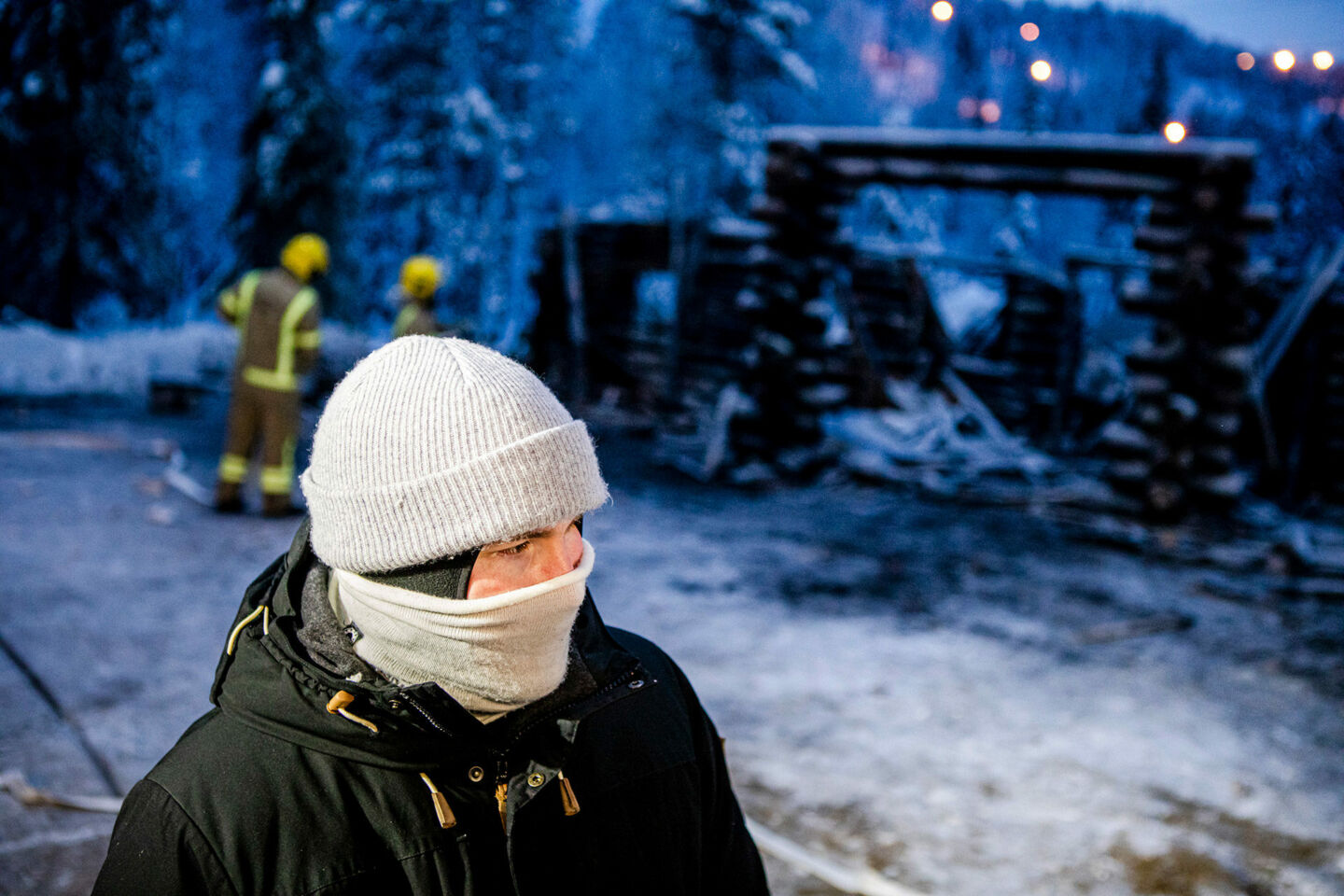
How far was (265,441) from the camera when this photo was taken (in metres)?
7.82

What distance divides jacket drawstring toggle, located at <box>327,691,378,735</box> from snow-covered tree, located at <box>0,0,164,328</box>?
1620 cm

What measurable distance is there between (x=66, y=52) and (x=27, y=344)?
4.24m

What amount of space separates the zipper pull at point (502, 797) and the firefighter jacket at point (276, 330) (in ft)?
21.8

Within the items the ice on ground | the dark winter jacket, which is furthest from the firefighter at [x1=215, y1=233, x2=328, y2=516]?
the dark winter jacket

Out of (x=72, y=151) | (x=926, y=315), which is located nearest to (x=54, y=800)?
(x=926, y=315)

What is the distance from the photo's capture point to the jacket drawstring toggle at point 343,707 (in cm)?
138

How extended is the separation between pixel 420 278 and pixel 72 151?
9.41 metres

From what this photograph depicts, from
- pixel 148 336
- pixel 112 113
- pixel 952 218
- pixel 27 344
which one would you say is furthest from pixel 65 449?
pixel 952 218

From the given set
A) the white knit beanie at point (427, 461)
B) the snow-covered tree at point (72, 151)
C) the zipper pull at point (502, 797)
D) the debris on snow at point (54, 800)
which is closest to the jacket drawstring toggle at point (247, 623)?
the white knit beanie at point (427, 461)

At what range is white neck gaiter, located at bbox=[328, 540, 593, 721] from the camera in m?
1.52

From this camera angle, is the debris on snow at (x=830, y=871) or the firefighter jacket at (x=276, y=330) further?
the firefighter jacket at (x=276, y=330)

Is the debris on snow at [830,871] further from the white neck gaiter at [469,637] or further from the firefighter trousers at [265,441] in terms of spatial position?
the firefighter trousers at [265,441]

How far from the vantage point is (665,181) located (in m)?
28.9

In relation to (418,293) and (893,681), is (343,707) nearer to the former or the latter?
(893,681)
